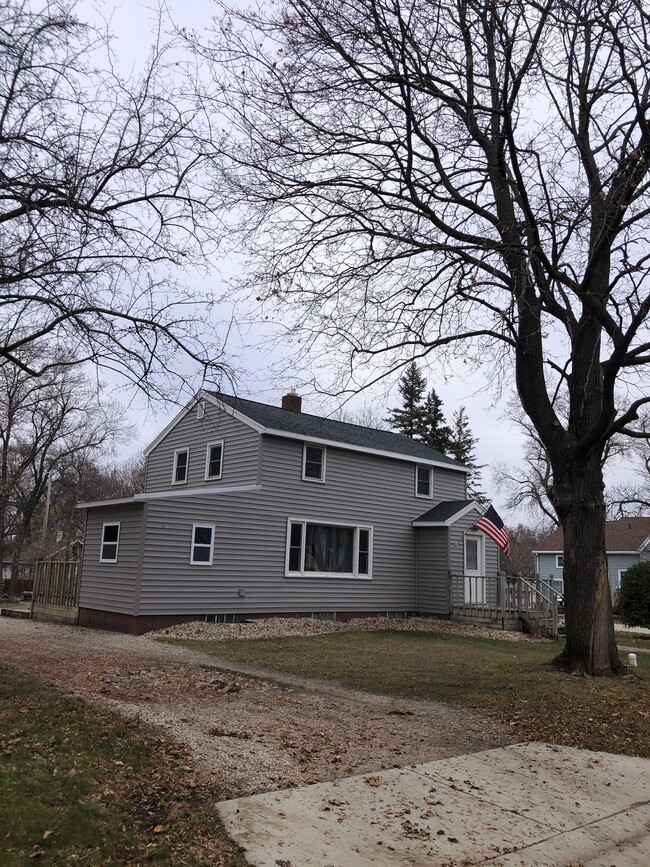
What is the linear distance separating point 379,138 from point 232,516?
10.9 meters

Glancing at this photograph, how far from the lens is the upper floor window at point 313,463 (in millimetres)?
19688

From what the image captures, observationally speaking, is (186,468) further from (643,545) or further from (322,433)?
(643,545)

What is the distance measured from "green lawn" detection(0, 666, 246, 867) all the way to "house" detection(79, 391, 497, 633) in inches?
352

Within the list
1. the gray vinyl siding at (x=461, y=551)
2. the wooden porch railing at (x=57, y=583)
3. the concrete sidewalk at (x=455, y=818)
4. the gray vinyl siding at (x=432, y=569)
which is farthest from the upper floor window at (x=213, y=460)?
the concrete sidewalk at (x=455, y=818)

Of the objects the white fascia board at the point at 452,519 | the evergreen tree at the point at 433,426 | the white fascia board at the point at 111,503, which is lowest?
the white fascia board at the point at 111,503

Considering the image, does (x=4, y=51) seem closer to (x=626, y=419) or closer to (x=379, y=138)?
(x=379, y=138)

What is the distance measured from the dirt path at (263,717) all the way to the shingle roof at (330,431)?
30.9ft

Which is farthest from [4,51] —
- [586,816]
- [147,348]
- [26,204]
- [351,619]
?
[351,619]

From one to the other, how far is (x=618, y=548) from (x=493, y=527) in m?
24.8

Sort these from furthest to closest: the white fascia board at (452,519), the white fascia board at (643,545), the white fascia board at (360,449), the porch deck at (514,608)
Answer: the white fascia board at (643,545) → the white fascia board at (452,519) → the porch deck at (514,608) → the white fascia board at (360,449)

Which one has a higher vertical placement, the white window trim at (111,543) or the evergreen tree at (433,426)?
the evergreen tree at (433,426)

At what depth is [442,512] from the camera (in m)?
22.5

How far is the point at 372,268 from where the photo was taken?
31.1 feet

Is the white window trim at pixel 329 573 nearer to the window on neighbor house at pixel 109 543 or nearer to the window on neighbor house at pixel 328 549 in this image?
the window on neighbor house at pixel 328 549
